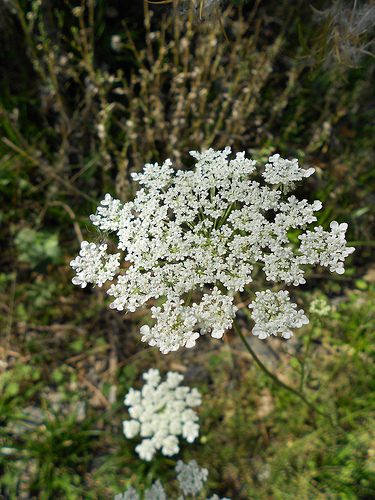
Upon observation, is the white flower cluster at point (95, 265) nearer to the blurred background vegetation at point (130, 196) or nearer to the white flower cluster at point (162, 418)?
the blurred background vegetation at point (130, 196)

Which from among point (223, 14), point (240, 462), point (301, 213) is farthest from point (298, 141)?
point (240, 462)

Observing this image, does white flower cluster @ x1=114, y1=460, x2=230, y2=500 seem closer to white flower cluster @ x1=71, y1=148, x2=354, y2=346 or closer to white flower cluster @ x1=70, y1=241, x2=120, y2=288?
white flower cluster @ x1=71, y1=148, x2=354, y2=346

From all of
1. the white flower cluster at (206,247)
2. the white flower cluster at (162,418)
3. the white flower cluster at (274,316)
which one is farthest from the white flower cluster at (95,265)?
the white flower cluster at (162,418)

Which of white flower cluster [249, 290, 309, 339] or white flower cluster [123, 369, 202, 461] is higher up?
white flower cluster [249, 290, 309, 339]

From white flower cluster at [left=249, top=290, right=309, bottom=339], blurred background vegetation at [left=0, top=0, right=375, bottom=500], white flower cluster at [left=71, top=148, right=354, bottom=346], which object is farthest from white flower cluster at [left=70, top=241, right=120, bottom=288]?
blurred background vegetation at [left=0, top=0, right=375, bottom=500]

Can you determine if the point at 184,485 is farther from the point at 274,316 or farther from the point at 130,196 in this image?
the point at 130,196
